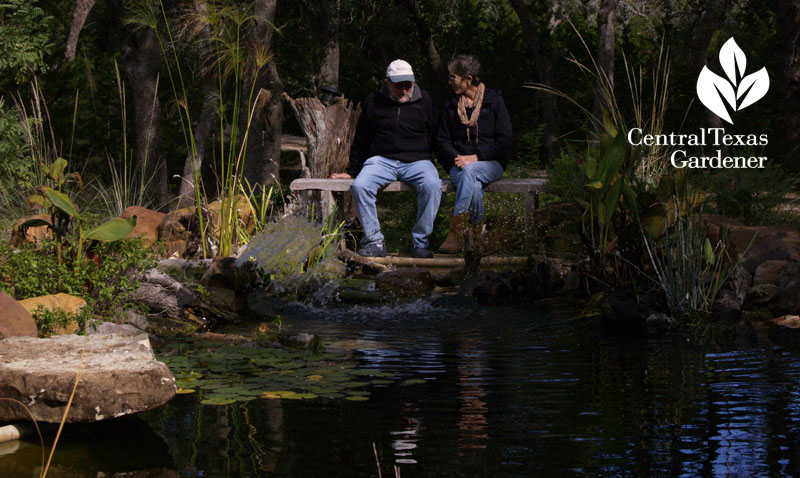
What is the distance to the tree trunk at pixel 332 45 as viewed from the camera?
12.2m

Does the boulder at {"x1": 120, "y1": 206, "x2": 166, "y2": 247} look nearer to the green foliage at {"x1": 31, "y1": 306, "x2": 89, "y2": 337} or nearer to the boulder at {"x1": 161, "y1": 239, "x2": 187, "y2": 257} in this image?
the boulder at {"x1": 161, "y1": 239, "x2": 187, "y2": 257}

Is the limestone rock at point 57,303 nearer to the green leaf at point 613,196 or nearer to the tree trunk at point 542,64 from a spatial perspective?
the green leaf at point 613,196

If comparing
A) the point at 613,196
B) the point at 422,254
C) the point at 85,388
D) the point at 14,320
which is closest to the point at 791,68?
the point at 422,254

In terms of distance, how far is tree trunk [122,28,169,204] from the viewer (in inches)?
460

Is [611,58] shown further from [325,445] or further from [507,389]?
[325,445]

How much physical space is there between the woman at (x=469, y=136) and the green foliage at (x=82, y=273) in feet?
11.0

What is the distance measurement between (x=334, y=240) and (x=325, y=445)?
5.31 meters

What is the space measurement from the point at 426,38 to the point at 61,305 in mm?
9135

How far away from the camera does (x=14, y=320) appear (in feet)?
15.9

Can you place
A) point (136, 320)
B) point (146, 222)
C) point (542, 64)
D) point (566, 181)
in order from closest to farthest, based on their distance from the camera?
point (136, 320)
point (566, 181)
point (146, 222)
point (542, 64)

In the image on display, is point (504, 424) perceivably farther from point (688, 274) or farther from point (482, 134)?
point (482, 134)

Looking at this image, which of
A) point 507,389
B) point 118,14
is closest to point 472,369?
point 507,389

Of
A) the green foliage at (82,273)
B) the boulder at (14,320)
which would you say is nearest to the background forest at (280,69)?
the green foliage at (82,273)

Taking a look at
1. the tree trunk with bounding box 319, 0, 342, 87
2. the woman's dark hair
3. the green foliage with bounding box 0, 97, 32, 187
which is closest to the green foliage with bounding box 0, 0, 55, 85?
the green foliage with bounding box 0, 97, 32, 187
